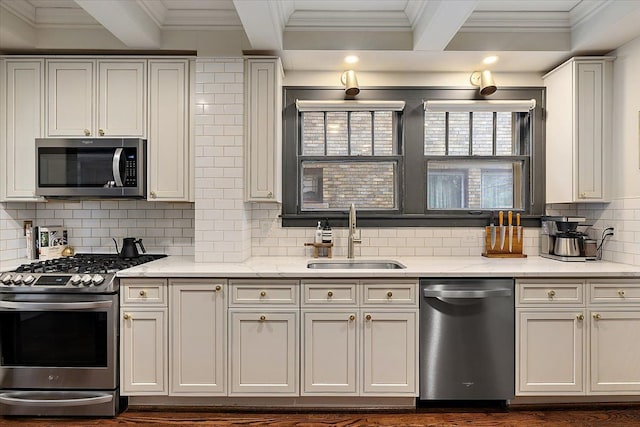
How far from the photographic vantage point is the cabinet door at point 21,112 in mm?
3000

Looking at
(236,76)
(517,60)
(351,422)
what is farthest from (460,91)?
(351,422)

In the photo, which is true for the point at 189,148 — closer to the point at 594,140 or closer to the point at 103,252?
the point at 103,252

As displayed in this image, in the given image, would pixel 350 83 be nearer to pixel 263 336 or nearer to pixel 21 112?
pixel 263 336

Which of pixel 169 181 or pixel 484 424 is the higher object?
pixel 169 181

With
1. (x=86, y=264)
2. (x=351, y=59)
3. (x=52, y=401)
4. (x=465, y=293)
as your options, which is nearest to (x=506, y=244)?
(x=465, y=293)

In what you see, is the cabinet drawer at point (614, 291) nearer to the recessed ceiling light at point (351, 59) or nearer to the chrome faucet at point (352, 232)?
the chrome faucet at point (352, 232)

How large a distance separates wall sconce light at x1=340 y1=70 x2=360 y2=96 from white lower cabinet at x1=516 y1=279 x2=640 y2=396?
6.27 feet

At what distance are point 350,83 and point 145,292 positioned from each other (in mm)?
2206

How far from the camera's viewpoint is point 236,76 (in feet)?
9.61

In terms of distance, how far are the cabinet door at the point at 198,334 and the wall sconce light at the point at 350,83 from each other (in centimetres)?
184

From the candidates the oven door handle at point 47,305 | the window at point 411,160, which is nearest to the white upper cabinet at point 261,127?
the window at point 411,160

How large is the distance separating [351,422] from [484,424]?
33.1 inches

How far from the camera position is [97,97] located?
3.00 meters

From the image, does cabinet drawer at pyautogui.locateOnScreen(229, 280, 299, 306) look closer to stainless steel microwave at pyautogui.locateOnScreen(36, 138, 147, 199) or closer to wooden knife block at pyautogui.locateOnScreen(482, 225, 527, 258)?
stainless steel microwave at pyautogui.locateOnScreen(36, 138, 147, 199)
